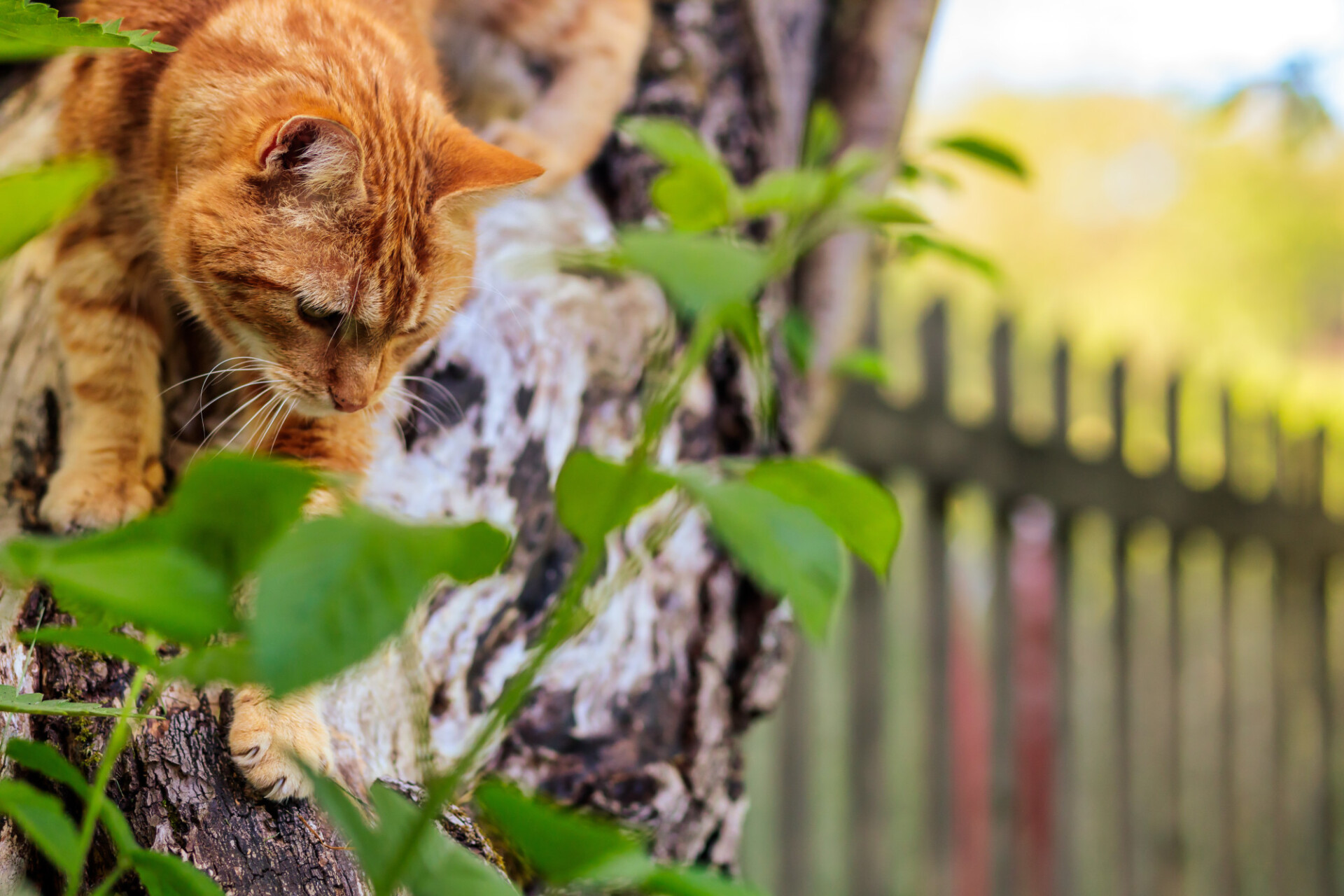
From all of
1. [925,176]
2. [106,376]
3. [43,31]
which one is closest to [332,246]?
[106,376]

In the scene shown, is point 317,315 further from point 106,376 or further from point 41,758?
point 41,758

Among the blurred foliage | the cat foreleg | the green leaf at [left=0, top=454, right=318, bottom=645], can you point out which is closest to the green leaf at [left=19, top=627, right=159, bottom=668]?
the green leaf at [left=0, top=454, right=318, bottom=645]

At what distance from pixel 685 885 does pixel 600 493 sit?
0.55ft

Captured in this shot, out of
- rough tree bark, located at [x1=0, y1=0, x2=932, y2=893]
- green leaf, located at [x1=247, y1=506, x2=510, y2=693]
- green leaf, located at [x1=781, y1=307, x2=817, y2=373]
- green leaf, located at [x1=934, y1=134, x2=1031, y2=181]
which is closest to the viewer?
green leaf, located at [x1=247, y1=506, x2=510, y2=693]

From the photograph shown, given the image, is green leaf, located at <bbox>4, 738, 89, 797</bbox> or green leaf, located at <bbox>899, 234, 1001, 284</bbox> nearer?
green leaf, located at <bbox>4, 738, 89, 797</bbox>

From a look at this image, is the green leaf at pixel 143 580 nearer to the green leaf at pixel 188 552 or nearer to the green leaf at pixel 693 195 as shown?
the green leaf at pixel 188 552

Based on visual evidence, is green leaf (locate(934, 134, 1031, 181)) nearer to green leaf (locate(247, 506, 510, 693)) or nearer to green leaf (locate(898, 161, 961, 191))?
green leaf (locate(898, 161, 961, 191))

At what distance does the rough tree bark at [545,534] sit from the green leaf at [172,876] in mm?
279

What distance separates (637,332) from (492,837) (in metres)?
0.65

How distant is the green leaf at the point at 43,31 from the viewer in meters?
0.46

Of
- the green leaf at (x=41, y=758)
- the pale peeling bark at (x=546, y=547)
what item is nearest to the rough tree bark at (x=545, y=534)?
the pale peeling bark at (x=546, y=547)

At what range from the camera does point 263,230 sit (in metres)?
0.91

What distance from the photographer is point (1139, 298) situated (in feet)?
38.8

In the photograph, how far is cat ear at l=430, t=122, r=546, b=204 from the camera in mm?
913
